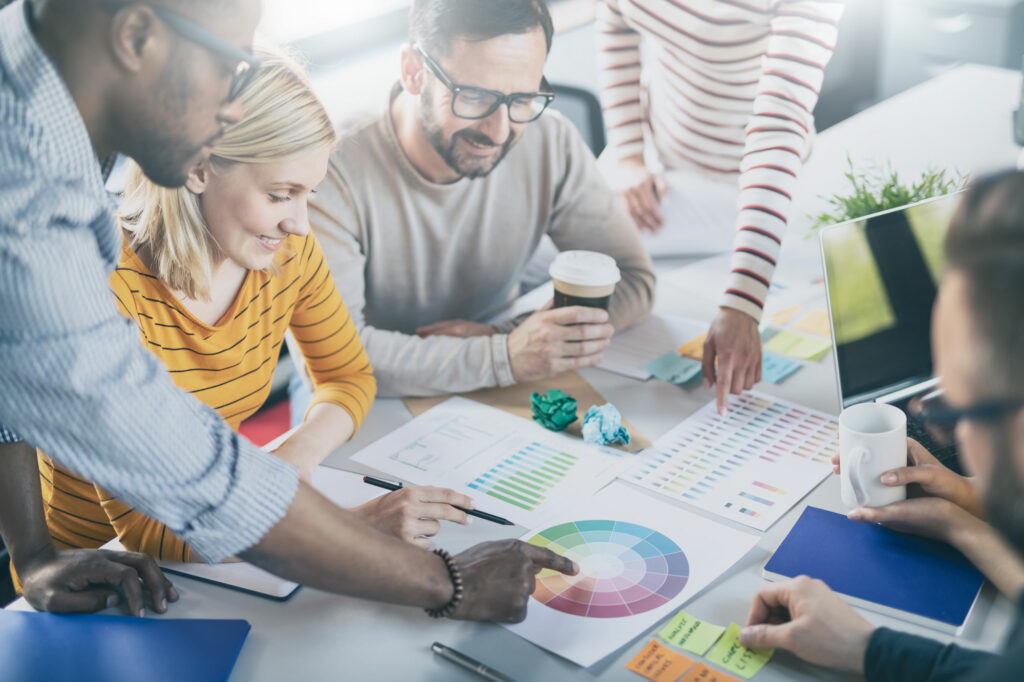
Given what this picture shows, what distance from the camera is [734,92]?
205 centimetres

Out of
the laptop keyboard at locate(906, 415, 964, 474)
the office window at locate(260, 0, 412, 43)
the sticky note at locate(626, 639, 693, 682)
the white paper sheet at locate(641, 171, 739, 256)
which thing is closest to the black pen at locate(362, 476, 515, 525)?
the sticky note at locate(626, 639, 693, 682)

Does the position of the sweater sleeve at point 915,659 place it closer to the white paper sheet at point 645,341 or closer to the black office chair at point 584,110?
the white paper sheet at point 645,341

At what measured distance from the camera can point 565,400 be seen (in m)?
1.39

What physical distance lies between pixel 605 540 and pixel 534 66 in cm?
81

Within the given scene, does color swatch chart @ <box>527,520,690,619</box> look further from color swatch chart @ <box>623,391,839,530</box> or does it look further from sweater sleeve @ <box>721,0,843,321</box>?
sweater sleeve @ <box>721,0,843,321</box>

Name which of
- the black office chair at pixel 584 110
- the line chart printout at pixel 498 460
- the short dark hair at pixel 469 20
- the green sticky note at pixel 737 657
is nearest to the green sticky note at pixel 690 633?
the green sticky note at pixel 737 657

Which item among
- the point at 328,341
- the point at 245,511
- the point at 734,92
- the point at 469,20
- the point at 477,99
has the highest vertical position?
the point at 469,20

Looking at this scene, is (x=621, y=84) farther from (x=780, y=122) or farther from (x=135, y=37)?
(x=135, y=37)

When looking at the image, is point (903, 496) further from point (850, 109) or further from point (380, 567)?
point (850, 109)

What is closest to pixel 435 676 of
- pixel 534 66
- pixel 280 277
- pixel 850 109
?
pixel 280 277

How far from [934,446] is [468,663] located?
0.68m

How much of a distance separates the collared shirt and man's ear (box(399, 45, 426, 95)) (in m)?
0.80

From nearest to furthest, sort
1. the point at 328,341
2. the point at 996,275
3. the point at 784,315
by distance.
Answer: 1. the point at 996,275
2. the point at 328,341
3. the point at 784,315

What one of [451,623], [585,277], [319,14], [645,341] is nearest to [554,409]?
[585,277]
